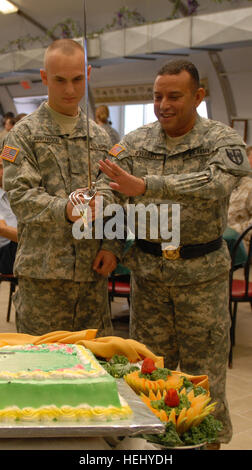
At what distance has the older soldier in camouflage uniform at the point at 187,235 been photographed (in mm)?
2031

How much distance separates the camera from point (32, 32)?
1119 centimetres

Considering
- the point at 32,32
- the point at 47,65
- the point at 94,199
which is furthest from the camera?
the point at 32,32

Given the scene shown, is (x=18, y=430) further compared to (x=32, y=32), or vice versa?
(x=32, y=32)

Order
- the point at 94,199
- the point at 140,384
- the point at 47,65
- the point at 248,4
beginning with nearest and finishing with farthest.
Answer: the point at 140,384 < the point at 94,199 < the point at 47,65 < the point at 248,4

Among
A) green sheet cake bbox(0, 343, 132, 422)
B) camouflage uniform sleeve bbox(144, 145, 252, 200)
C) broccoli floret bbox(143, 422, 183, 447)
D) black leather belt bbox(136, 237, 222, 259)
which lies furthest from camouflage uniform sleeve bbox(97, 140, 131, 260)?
broccoli floret bbox(143, 422, 183, 447)

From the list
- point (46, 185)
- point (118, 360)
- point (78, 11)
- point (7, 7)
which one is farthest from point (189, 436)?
point (7, 7)

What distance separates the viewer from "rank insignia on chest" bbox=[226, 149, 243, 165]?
2023 millimetres

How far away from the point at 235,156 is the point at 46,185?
716 mm

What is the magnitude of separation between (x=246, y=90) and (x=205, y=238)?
298 inches

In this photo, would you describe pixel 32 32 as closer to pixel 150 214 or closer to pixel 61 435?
pixel 150 214

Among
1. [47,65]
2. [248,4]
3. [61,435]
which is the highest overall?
[248,4]

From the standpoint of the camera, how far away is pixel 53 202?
2.01 m

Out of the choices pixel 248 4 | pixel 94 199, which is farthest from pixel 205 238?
pixel 248 4
